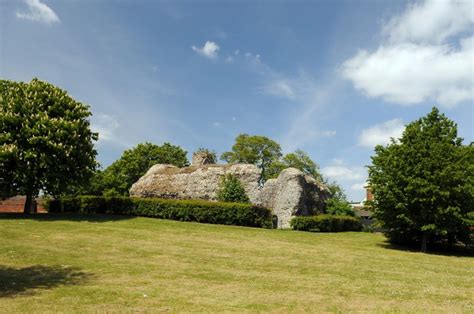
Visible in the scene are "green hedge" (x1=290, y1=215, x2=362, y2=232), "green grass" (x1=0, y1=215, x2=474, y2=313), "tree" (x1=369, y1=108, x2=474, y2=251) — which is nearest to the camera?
"green grass" (x1=0, y1=215, x2=474, y2=313)

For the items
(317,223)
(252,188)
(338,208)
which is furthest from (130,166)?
(317,223)

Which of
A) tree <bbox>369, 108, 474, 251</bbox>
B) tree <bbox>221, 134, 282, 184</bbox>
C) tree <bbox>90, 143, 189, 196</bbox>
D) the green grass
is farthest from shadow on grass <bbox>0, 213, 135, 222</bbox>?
tree <bbox>221, 134, 282, 184</bbox>

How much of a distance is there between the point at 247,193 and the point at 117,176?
3950cm

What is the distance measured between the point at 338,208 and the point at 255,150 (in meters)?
41.0

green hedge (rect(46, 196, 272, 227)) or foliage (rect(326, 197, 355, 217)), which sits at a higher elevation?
foliage (rect(326, 197, 355, 217))

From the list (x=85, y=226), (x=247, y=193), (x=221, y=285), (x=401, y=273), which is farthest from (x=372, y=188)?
(x=85, y=226)

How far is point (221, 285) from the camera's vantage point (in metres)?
11.5

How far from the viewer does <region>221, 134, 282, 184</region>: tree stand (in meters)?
73.9

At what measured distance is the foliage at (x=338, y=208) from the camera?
1352 inches

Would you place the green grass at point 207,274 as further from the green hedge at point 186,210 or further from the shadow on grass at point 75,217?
the green hedge at point 186,210

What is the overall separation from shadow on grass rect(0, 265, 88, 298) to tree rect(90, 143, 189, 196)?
51.5 m

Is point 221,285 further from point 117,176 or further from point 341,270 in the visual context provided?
point 117,176

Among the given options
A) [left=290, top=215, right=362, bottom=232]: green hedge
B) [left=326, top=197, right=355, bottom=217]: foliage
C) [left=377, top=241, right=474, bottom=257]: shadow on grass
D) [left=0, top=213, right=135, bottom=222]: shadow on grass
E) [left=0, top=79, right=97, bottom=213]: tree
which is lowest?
[left=377, top=241, right=474, bottom=257]: shadow on grass

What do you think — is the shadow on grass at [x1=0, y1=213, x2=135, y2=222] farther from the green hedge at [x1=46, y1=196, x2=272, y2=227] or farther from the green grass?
the green grass
